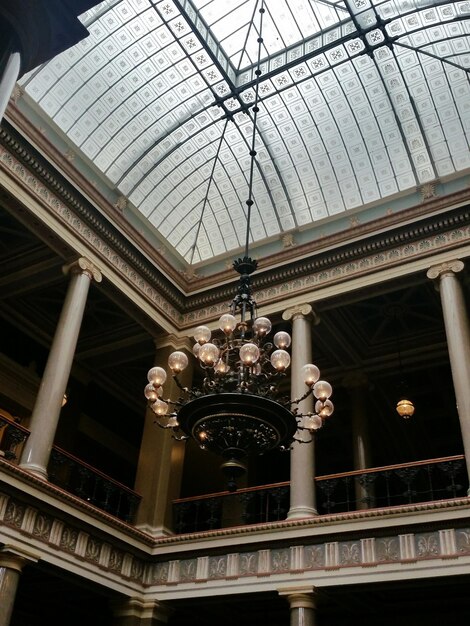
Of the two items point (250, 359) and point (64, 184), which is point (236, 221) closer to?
point (64, 184)

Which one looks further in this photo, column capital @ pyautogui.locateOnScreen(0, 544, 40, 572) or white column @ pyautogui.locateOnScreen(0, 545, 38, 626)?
column capital @ pyautogui.locateOnScreen(0, 544, 40, 572)

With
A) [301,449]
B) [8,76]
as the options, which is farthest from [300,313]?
[8,76]

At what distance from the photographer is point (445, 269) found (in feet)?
32.5

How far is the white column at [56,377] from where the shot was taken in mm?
8522

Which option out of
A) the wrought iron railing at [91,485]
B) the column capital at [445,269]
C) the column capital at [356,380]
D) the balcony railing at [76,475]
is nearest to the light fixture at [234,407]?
the balcony railing at [76,475]

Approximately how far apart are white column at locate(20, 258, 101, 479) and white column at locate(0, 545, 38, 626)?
3.16 feet

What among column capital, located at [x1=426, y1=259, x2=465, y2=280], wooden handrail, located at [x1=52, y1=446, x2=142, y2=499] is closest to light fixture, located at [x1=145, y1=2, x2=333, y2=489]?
wooden handrail, located at [x1=52, y1=446, x2=142, y2=499]

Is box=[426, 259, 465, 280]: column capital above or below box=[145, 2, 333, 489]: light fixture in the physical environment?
above

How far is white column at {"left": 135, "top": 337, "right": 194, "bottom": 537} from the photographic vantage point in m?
10.3

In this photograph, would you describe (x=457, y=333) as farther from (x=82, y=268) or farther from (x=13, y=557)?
(x=13, y=557)

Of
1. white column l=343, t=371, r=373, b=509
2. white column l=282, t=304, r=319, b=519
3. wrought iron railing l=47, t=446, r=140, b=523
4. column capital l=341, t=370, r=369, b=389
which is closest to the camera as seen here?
white column l=282, t=304, r=319, b=519

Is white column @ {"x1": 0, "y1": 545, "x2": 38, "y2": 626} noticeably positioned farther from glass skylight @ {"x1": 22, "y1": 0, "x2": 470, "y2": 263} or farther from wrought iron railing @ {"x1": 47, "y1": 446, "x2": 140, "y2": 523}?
glass skylight @ {"x1": 22, "y1": 0, "x2": 470, "y2": 263}

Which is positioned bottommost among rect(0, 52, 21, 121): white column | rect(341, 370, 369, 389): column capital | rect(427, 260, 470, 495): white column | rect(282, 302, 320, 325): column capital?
rect(0, 52, 21, 121): white column

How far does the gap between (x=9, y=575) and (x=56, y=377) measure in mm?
2704
